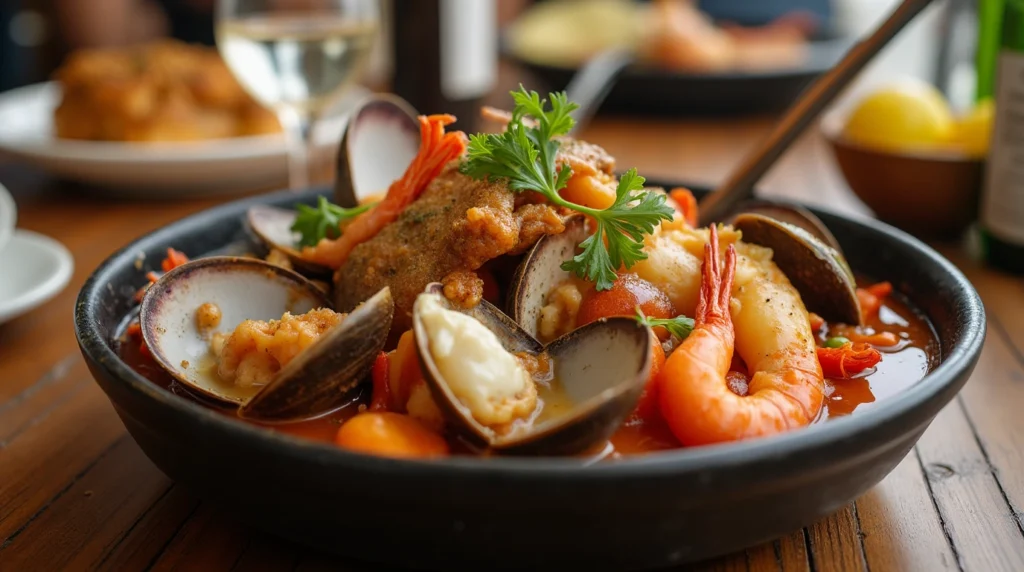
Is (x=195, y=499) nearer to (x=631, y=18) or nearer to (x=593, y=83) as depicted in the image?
(x=593, y=83)

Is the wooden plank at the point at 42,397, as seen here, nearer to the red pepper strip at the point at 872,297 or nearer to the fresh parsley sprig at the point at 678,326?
the fresh parsley sprig at the point at 678,326

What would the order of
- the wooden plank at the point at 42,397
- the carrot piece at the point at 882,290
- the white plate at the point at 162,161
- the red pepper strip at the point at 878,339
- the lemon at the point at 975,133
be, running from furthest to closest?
the white plate at the point at 162,161, the lemon at the point at 975,133, the carrot piece at the point at 882,290, the wooden plank at the point at 42,397, the red pepper strip at the point at 878,339

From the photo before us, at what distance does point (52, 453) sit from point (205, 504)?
21.3 inches

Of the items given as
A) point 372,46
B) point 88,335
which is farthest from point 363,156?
point 372,46

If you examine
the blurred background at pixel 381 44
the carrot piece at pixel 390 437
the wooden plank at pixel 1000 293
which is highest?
the carrot piece at pixel 390 437

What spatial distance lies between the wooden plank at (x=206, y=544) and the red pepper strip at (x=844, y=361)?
1.22 m

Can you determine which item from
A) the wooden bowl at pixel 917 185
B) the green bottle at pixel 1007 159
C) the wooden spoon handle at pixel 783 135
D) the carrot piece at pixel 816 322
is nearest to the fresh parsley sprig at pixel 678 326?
the carrot piece at pixel 816 322

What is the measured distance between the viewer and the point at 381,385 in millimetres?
1818

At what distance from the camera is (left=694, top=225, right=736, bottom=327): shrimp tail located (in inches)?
74.4

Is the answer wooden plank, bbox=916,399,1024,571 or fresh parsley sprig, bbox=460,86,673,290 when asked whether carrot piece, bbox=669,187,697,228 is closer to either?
fresh parsley sprig, bbox=460,86,673,290

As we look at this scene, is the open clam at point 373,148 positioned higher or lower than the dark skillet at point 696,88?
higher

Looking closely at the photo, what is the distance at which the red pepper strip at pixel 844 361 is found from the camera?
77.2 inches

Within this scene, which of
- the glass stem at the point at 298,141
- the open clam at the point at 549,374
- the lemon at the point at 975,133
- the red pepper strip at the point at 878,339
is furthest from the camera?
the glass stem at the point at 298,141

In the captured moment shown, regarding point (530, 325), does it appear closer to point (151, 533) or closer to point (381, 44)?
point (151, 533)
